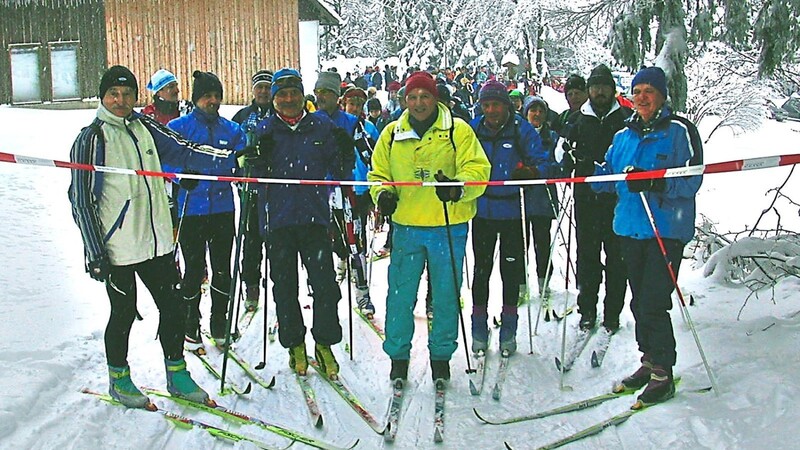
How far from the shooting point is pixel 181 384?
4.89m

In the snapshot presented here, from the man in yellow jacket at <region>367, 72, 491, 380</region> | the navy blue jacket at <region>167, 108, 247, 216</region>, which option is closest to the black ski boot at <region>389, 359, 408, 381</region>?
the man in yellow jacket at <region>367, 72, 491, 380</region>

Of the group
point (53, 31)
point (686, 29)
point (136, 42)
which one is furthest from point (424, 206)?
point (53, 31)

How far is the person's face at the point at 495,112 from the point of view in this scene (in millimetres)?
5750

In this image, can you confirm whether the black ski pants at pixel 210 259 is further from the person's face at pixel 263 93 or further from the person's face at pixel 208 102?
the person's face at pixel 263 93

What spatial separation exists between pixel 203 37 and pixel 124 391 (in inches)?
774

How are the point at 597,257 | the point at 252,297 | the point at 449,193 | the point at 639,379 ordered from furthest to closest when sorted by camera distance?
the point at 252,297, the point at 597,257, the point at 639,379, the point at 449,193

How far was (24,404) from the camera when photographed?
176 inches

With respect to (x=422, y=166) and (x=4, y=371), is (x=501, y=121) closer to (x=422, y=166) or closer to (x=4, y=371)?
(x=422, y=166)

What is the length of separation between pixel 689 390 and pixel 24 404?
4.19m

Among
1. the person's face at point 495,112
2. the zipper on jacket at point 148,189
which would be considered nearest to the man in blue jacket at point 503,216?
the person's face at point 495,112

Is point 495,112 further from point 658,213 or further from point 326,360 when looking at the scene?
point 326,360

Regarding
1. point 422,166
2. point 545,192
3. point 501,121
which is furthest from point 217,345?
point 545,192

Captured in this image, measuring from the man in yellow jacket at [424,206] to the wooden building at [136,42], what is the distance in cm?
1863

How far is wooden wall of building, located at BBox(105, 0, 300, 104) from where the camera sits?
2194 cm
